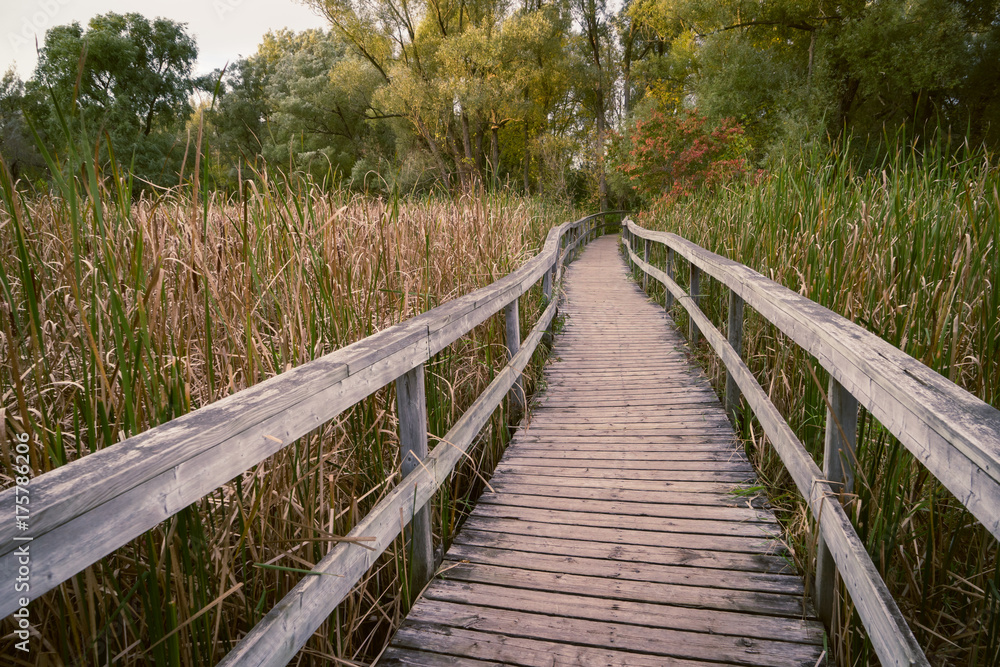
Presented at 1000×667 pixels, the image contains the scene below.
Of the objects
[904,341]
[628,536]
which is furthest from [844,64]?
[628,536]

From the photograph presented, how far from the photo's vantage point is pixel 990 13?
46.8 feet

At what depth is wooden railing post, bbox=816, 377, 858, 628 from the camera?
1.62m

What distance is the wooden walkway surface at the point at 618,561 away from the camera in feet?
5.77

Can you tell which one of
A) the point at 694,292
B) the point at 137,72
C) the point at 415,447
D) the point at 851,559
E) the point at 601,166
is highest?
the point at 137,72

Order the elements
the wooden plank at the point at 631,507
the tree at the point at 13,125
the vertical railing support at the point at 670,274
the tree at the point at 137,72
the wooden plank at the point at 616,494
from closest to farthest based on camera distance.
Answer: the wooden plank at the point at 631,507, the wooden plank at the point at 616,494, the vertical railing support at the point at 670,274, the tree at the point at 13,125, the tree at the point at 137,72

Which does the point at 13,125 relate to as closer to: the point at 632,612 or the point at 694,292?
the point at 694,292

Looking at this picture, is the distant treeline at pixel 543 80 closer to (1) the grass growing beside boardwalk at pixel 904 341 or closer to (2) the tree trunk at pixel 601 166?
(2) the tree trunk at pixel 601 166

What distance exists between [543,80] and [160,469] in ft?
85.1

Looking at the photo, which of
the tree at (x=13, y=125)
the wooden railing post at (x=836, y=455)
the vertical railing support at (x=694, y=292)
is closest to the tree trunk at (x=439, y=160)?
the vertical railing support at (x=694, y=292)

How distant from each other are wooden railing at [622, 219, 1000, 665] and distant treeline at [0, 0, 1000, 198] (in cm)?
376

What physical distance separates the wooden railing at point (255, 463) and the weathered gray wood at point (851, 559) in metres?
1.21

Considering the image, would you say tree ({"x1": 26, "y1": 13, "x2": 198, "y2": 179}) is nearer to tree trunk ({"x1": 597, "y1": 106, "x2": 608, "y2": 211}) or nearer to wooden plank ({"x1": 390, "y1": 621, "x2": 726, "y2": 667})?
tree trunk ({"x1": 597, "y1": 106, "x2": 608, "y2": 211})

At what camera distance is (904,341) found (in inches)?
88.0

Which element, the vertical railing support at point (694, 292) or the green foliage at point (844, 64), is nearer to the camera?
the vertical railing support at point (694, 292)
